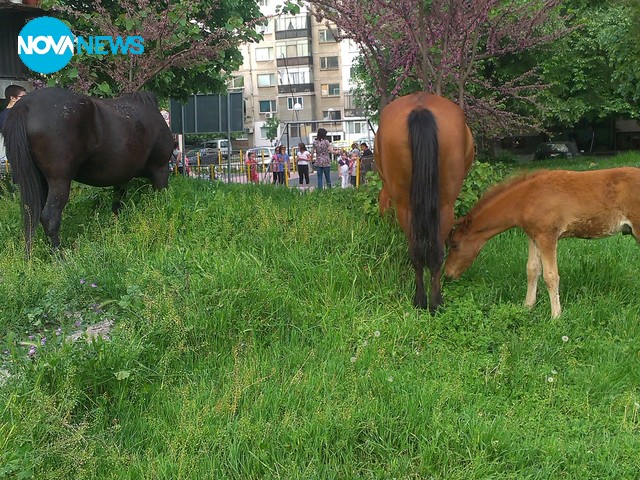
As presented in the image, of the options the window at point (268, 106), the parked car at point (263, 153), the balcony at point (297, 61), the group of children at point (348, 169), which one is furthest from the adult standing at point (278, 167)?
the window at point (268, 106)

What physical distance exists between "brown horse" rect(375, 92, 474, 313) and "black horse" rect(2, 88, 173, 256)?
321cm

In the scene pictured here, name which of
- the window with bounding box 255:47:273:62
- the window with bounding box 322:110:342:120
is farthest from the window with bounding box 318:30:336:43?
the window with bounding box 322:110:342:120

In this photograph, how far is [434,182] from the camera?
480 cm

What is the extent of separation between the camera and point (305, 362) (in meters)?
4.04

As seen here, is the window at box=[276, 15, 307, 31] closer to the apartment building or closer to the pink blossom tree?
the apartment building

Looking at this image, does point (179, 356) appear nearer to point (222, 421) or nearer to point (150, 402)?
point (150, 402)

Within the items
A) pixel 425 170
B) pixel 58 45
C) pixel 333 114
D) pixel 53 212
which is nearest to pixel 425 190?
pixel 425 170

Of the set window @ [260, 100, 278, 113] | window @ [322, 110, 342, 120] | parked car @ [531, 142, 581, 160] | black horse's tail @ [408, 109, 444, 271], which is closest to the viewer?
black horse's tail @ [408, 109, 444, 271]

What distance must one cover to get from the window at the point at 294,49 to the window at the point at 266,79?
252cm

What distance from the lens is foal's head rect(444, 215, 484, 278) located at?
5406 millimetres

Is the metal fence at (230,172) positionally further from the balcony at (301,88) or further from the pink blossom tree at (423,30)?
the balcony at (301,88)

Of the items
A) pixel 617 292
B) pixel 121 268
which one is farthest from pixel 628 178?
pixel 121 268

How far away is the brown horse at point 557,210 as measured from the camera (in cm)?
501

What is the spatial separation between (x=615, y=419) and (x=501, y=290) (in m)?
2.02
